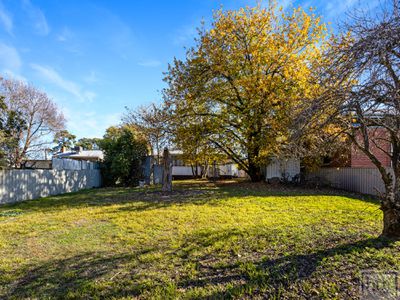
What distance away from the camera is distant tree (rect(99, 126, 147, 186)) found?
14898 mm

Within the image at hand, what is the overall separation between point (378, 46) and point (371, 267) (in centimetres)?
240

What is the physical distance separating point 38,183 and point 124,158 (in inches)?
202

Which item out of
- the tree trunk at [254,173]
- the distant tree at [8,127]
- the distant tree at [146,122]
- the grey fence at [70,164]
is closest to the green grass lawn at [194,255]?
the distant tree at [8,127]

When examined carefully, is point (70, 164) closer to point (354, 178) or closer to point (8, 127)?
point (8, 127)

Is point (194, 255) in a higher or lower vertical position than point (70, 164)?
lower

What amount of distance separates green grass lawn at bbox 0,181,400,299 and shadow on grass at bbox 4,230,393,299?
11mm

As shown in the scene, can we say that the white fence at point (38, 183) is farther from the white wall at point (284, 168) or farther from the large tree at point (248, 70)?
the white wall at point (284, 168)

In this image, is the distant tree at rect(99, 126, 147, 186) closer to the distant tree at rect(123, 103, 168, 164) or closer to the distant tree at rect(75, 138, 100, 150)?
the distant tree at rect(123, 103, 168, 164)

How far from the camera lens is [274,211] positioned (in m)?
6.45

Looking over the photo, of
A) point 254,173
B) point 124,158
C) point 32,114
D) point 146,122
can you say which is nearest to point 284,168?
point 254,173

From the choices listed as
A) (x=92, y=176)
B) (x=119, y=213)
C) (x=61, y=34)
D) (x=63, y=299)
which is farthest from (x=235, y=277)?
(x=92, y=176)

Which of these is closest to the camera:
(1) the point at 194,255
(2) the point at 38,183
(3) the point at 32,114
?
(1) the point at 194,255

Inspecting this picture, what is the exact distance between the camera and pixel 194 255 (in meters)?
3.54

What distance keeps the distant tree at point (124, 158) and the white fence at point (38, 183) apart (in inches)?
57.9
